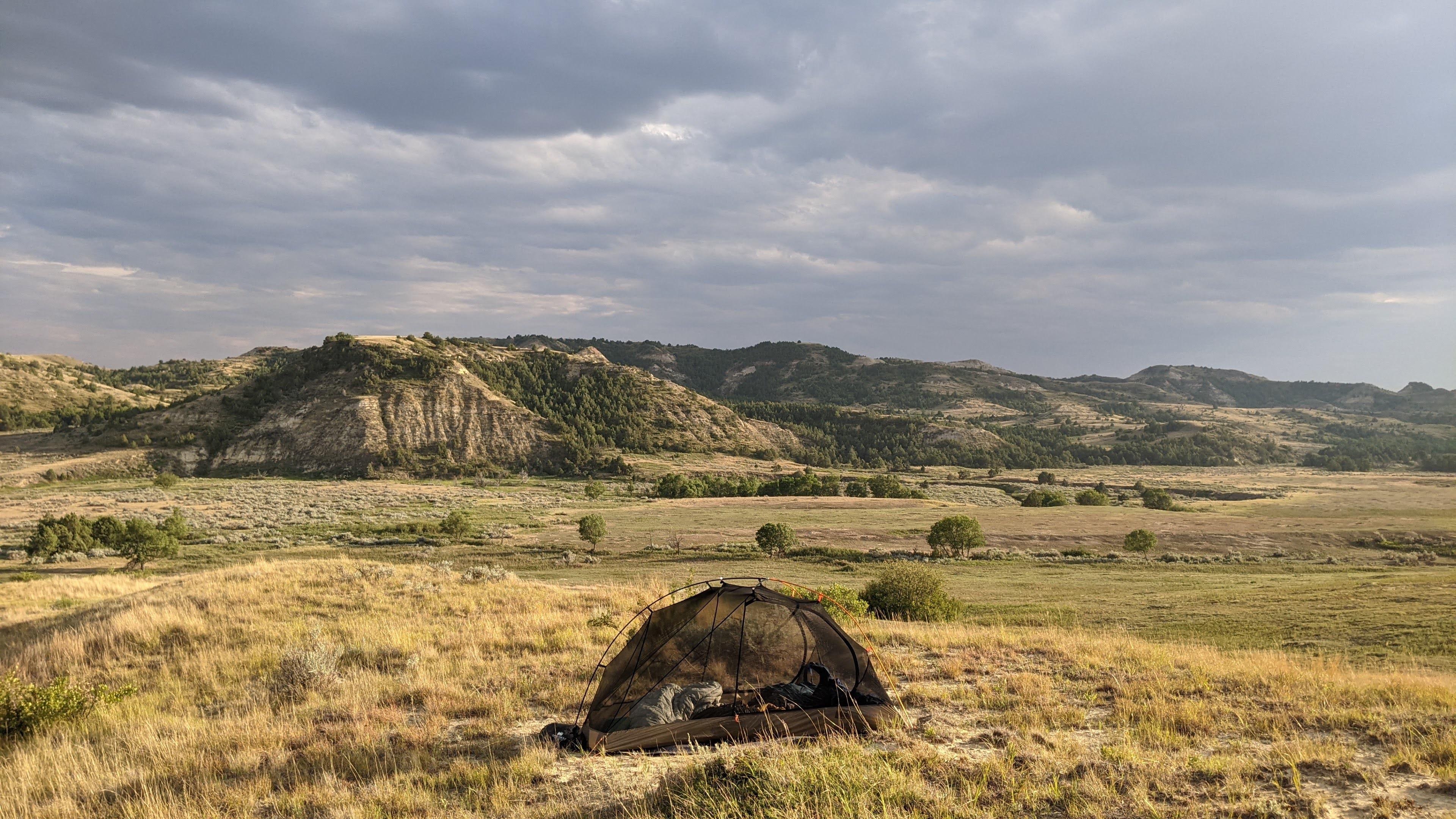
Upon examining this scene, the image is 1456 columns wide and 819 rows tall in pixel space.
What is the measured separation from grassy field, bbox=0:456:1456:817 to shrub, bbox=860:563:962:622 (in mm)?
1234

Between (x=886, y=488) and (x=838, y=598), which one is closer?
(x=838, y=598)

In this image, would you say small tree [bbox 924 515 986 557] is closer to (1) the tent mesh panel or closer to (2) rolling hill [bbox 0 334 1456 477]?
(1) the tent mesh panel

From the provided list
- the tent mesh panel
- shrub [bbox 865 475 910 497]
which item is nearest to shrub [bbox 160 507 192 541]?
the tent mesh panel

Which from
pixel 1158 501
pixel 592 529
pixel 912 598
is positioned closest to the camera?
pixel 912 598

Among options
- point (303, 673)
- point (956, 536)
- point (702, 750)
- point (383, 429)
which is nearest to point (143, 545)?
point (303, 673)

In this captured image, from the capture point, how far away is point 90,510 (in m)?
53.8

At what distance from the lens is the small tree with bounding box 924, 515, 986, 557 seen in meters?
42.8

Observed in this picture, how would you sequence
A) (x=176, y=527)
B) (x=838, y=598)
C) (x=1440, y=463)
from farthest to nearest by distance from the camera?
(x=1440, y=463) → (x=176, y=527) → (x=838, y=598)

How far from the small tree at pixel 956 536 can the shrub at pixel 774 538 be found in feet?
31.0

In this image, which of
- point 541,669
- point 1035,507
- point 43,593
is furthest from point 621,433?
point 541,669

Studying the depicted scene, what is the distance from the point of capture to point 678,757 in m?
8.14

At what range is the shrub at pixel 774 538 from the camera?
42.9m

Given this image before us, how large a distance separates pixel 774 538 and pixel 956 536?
11673 millimetres

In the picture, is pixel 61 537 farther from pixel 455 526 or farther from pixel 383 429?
pixel 383 429
